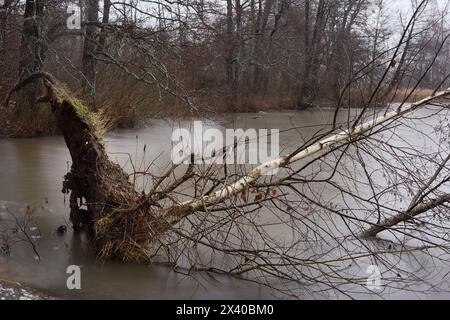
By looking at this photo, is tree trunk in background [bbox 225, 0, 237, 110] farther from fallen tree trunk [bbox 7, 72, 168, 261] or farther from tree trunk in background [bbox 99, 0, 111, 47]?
fallen tree trunk [bbox 7, 72, 168, 261]

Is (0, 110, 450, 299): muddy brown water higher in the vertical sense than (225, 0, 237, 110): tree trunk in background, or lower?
lower

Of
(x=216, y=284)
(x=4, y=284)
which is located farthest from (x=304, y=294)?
(x=4, y=284)

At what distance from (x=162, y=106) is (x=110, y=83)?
173 cm

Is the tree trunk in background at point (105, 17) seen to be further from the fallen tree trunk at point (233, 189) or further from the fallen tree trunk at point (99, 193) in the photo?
the fallen tree trunk at point (233, 189)

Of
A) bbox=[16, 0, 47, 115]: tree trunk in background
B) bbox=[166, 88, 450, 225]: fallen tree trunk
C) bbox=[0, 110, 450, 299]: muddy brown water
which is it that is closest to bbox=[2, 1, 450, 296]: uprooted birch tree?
bbox=[166, 88, 450, 225]: fallen tree trunk

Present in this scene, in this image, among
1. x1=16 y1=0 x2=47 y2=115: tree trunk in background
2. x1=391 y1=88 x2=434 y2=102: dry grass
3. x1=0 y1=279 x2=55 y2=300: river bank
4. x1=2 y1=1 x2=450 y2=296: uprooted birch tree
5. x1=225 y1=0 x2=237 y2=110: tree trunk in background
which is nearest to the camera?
x1=0 y1=279 x2=55 y2=300: river bank

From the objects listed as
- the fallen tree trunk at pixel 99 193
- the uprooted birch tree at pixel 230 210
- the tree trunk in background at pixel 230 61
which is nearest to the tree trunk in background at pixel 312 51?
the tree trunk in background at pixel 230 61

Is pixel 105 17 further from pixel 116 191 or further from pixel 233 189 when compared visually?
pixel 233 189

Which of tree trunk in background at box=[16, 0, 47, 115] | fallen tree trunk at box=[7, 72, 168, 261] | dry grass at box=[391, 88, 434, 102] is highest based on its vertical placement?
tree trunk in background at box=[16, 0, 47, 115]

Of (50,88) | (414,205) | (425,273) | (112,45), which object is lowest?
(425,273)

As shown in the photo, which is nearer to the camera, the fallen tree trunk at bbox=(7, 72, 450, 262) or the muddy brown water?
the muddy brown water

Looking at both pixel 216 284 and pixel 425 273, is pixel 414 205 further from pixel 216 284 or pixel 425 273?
pixel 216 284

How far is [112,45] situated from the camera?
1471 centimetres
